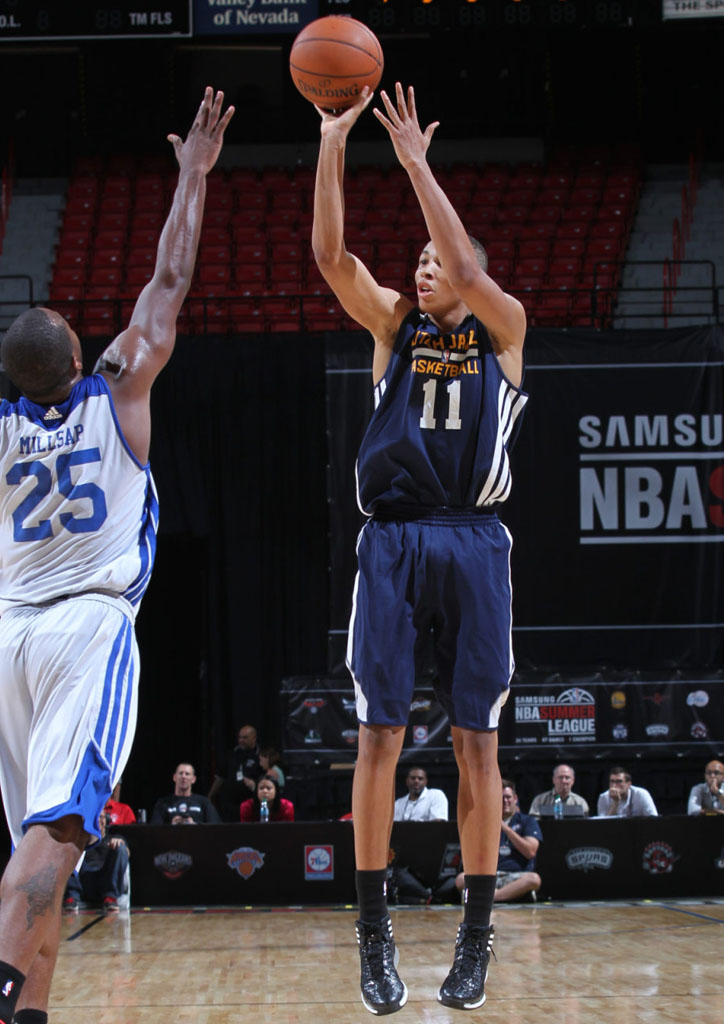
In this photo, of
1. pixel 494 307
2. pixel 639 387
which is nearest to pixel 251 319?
pixel 639 387

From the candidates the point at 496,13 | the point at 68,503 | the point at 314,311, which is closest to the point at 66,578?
the point at 68,503

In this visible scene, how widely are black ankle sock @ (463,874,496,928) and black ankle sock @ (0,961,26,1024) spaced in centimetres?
166

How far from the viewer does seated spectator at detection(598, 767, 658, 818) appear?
11.7m

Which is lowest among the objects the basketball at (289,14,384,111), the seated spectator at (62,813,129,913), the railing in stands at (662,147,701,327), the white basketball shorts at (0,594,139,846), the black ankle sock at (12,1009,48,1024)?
the seated spectator at (62,813,129,913)

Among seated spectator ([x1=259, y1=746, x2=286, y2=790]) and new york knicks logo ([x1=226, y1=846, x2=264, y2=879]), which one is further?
seated spectator ([x1=259, y1=746, x2=286, y2=790])

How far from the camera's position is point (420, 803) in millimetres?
11789

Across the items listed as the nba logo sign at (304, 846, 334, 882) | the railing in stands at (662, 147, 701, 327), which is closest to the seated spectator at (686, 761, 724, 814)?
the nba logo sign at (304, 846, 334, 882)

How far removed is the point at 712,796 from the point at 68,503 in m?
9.57

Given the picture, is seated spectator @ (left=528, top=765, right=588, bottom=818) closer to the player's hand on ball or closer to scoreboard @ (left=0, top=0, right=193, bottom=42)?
the player's hand on ball

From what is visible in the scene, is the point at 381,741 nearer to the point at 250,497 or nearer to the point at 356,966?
the point at 356,966

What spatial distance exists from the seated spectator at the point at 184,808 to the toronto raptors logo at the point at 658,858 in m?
4.13

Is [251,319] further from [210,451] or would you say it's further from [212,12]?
[212,12]

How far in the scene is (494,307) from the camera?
4.37 metres

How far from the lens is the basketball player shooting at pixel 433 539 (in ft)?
13.9
